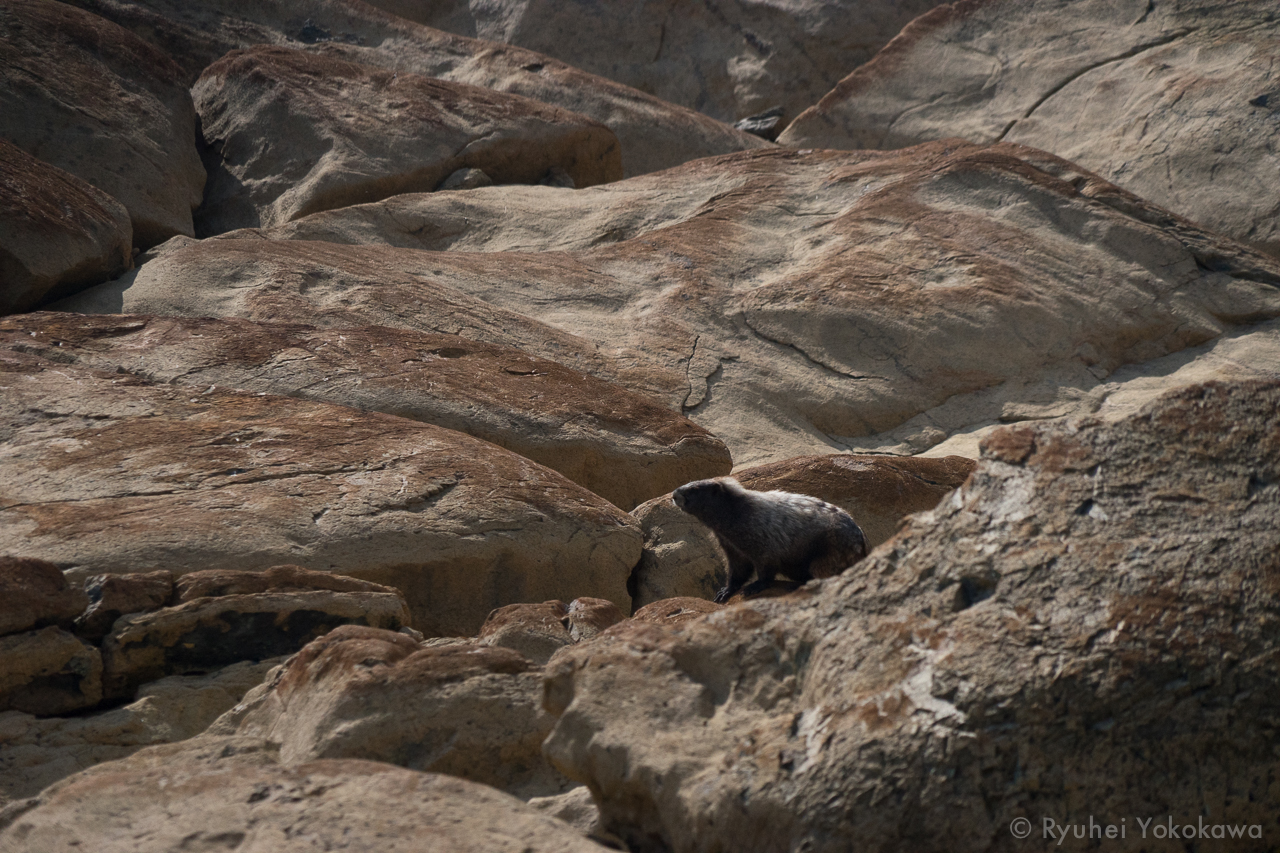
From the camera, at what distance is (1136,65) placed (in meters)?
15.7

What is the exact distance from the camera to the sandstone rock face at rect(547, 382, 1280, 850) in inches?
128

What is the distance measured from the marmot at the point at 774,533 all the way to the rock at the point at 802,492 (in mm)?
898

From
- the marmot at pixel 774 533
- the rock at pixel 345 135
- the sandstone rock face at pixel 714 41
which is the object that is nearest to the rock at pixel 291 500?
the marmot at pixel 774 533

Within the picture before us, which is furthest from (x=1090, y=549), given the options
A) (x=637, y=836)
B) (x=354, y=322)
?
(x=354, y=322)

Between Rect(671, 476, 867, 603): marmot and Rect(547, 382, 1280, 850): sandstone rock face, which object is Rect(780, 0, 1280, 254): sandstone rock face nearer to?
Rect(671, 476, 867, 603): marmot

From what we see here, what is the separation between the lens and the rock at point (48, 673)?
189 inches

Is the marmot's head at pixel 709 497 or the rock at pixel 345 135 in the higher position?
the rock at pixel 345 135

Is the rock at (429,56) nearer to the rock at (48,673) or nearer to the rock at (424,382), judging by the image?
the rock at (424,382)

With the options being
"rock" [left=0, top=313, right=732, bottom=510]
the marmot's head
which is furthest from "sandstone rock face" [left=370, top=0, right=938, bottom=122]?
the marmot's head

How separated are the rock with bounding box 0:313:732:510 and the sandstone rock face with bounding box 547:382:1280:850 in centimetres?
427

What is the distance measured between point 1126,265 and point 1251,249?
1.58 m

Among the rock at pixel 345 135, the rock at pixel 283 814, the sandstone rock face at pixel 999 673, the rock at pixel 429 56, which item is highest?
the rock at pixel 429 56

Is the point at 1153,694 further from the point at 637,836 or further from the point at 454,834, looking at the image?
the point at 454,834

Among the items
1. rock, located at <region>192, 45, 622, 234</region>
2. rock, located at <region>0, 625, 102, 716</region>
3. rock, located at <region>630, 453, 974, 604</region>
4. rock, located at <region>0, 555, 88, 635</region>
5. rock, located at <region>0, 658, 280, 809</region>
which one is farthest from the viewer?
rock, located at <region>192, 45, 622, 234</region>
